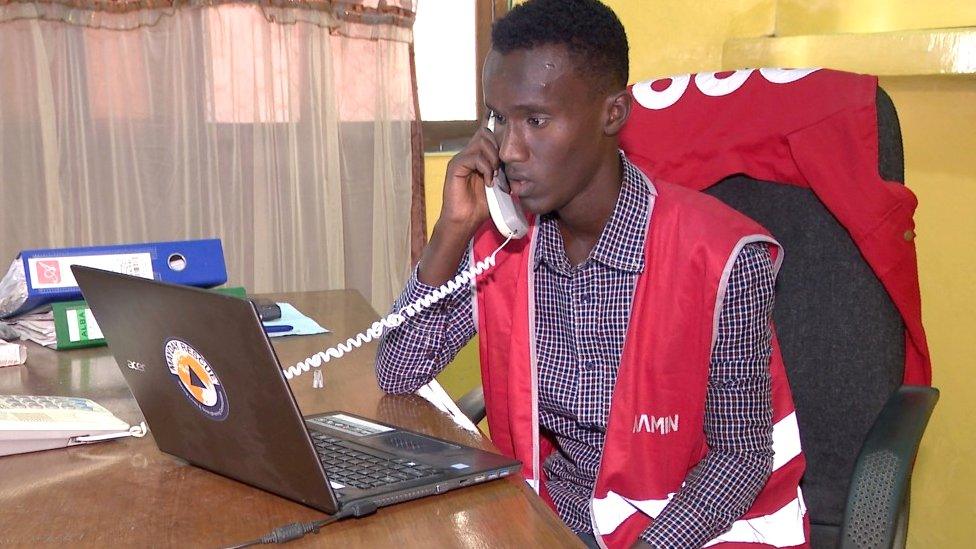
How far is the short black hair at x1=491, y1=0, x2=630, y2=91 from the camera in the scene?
1286 millimetres

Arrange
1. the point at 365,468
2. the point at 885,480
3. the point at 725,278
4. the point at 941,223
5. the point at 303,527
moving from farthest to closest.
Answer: the point at 941,223
the point at 725,278
the point at 885,480
the point at 365,468
the point at 303,527

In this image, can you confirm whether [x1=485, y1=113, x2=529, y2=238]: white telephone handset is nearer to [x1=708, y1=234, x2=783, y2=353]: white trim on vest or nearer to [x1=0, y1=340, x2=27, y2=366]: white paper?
[x1=708, y1=234, x2=783, y2=353]: white trim on vest

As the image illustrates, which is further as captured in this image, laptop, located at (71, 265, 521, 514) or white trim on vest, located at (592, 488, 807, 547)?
white trim on vest, located at (592, 488, 807, 547)

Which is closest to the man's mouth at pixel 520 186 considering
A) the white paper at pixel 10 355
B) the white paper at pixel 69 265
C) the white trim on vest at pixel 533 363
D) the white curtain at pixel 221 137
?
the white trim on vest at pixel 533 363

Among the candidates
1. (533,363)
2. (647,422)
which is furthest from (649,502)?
(533,363)

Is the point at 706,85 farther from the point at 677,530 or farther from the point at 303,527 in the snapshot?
the point at 303,527

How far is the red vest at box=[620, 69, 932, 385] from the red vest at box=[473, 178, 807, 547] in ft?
0.41

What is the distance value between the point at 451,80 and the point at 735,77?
1549 mm

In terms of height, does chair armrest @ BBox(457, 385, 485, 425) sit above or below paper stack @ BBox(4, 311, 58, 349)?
below

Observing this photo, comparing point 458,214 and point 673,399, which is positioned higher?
point 458,214

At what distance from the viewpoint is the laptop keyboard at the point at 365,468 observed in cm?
93

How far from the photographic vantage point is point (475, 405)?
5.02ft

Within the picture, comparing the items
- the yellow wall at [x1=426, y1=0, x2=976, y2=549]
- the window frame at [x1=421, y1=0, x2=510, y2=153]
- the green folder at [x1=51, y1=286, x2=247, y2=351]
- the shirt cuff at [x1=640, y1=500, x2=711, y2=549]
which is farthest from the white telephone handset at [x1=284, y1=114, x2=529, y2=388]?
the window frame at [x1=421, y1=0, x2=510, y2=153]

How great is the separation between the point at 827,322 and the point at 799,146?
25 cm
